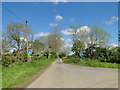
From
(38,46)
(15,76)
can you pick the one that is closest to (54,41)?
(38,46)

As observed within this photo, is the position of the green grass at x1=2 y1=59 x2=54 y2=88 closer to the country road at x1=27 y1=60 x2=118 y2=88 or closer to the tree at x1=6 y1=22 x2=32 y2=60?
the country road at x1=27 y1=60 x2=118 y2=88

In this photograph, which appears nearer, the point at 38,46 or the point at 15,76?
the point at 15,76

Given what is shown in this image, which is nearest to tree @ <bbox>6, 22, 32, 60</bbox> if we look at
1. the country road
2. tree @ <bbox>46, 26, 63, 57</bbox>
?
tree @ <bbox>46, 26, 63, 57</bbox>

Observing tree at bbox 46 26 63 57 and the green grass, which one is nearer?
the green grass

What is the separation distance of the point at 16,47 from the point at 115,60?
32.3 metres

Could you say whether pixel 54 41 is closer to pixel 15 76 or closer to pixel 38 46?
pixel 38 46

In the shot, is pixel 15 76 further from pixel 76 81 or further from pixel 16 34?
pixel 16 34

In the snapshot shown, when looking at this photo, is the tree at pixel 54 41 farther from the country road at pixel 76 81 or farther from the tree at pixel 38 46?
the country road at pixel 76 81

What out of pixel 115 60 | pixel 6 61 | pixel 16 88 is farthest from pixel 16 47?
pixel 16 88

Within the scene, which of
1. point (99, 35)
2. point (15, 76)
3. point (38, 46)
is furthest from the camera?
point (38, 46)

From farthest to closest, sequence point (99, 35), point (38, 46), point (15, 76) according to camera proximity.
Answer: point (38, 46), point (99, 35), point (15, 76)

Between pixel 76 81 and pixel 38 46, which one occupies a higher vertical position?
pixel 38 46

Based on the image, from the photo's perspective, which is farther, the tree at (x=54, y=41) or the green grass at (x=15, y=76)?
the tree at (x=54, y=41)

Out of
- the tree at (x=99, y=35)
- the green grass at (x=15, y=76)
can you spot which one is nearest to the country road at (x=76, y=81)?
the green grass at (x=15, y=76)
